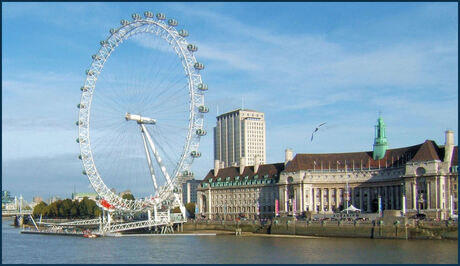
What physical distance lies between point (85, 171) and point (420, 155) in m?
49.1

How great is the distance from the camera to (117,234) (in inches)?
3696

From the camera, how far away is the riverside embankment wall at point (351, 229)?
253 ft

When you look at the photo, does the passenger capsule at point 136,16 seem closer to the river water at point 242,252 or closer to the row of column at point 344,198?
the river water at point 242,252

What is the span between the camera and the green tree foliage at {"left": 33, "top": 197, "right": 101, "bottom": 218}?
15712 cm

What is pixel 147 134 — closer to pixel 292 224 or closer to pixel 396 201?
pixel 292 224

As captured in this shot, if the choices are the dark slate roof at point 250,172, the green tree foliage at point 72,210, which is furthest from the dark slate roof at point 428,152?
the green tree foliage at point 72,210

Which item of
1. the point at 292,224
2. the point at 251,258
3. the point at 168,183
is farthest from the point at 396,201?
the point at 251,258

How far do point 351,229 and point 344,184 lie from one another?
97.4ft

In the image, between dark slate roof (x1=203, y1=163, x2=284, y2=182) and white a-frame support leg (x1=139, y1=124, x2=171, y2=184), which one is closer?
white a-frame support leg (x1=139, y1=124, x2=171, y2=184)

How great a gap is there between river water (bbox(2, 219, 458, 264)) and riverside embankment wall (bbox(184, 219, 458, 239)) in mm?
3054

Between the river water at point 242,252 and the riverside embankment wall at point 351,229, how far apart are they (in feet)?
10.0

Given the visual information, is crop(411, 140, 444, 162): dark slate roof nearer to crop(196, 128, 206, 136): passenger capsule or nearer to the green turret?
the green turret

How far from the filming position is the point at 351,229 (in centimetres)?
8381

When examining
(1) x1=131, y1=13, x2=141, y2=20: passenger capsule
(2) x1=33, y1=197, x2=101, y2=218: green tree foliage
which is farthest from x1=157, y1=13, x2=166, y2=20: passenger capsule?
(2) x1=33, y1=197, x2=101, y2=218: green tree foliage
